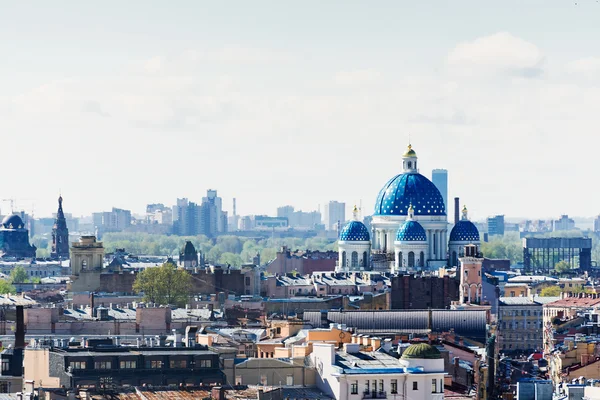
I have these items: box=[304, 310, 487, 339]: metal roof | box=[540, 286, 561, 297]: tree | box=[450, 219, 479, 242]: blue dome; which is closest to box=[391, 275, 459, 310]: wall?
box=[304, 310, 487, 339]: metal roof

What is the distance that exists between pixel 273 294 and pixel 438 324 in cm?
4159

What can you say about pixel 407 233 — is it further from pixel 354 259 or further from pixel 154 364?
pixel 154 364

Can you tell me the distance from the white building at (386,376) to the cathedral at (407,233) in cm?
9906

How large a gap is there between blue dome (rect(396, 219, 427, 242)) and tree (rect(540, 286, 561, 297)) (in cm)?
848

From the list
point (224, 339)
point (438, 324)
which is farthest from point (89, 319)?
point (224, 339)

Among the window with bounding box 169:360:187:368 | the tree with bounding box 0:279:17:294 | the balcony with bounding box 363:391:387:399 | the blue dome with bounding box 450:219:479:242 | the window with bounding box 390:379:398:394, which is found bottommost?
the balcony with bounding box 363:391:387:399

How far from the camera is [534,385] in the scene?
212ft

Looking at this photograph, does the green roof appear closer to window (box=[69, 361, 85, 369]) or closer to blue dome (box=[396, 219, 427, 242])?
window (box=[69, 361, 85, 369])

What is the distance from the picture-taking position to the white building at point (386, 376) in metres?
60.6

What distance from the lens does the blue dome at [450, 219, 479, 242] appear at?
166 meters

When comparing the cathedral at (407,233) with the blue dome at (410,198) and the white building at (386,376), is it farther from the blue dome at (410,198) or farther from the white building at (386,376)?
the white building at (386,376)

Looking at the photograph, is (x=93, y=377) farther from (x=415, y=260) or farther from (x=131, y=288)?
(x=415, y=260)

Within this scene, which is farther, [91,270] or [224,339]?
[91,270]

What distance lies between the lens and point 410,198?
171m
